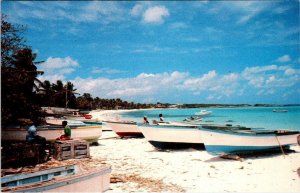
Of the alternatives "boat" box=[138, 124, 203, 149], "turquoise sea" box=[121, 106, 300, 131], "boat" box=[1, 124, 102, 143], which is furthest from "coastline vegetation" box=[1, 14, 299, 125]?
"turquoise sea" box=[121, 106, 300, 131]

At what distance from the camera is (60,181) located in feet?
20.0

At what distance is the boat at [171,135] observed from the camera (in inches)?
556

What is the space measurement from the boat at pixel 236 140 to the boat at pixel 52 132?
6.80 metres

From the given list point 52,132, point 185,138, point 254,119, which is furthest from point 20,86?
point 254,119

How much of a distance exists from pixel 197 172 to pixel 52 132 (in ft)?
25.4

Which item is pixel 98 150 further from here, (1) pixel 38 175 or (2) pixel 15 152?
(1) pixel 38 175

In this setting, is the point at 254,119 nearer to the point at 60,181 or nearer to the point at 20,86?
the point at 20,86

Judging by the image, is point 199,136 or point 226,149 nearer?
point 226,149

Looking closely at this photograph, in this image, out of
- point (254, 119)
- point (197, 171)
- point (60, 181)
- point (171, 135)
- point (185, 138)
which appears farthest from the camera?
point (254, 119)

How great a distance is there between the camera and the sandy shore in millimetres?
8508

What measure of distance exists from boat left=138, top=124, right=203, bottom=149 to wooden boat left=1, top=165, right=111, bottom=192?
6844 millimetres

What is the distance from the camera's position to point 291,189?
8.38 metres

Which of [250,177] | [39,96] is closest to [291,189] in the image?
[250,177]

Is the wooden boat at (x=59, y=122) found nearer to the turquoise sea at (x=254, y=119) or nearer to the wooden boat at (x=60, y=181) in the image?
the wooden boat at (x=60, y=181)
